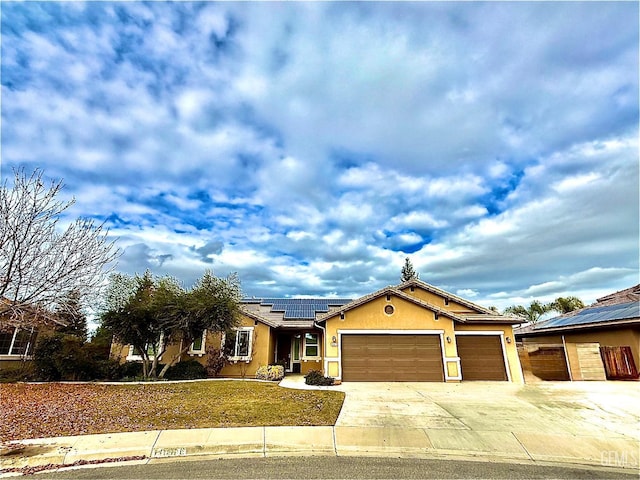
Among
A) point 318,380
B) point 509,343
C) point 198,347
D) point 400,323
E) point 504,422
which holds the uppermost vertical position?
point 400,323

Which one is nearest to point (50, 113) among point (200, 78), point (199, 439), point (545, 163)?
point (200, 78)

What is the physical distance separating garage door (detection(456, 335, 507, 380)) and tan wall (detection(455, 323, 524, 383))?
1.05ft

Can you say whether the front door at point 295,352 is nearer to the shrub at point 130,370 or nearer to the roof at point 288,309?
the roof at point 288,309

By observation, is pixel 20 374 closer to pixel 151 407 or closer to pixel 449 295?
pixel 151 407

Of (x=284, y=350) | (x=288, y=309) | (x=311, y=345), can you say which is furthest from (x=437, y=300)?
(x=284, y=350)

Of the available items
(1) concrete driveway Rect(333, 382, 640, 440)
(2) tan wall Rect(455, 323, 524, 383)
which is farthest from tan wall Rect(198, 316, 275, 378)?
(2) tan wall Rect(455, 323, 524, 383)

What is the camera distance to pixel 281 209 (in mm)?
21453

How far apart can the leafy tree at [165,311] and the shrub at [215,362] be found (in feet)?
5.55

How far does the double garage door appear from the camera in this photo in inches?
660

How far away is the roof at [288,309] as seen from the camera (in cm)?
2041

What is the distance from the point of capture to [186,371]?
17172 millimetres

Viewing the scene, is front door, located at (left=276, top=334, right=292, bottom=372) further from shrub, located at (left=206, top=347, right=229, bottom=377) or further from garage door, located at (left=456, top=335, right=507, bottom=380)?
garage door, located at (left=456, top=335, right=507, bottom=380)

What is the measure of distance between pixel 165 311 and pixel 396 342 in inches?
459

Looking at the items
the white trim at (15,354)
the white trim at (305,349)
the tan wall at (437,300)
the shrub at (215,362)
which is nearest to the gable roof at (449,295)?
the tan wall at (437,300)
